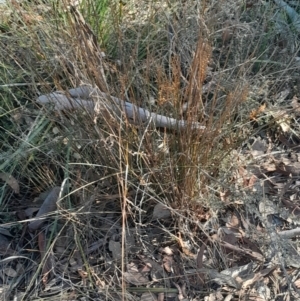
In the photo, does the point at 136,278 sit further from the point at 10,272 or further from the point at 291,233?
the point at 291,233

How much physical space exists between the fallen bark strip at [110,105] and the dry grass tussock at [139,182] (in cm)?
1

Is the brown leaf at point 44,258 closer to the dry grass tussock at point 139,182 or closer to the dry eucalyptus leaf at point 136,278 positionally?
the dry grass tussock at point 139,182

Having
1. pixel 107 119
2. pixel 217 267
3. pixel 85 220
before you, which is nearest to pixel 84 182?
pixel 85 220

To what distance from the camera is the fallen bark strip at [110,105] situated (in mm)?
1753

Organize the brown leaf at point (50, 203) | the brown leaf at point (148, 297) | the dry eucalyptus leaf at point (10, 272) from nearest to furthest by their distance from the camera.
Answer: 1. the brown leaf at point (148, 297)
2. the dry eucalyptus leaf at point (10, 272)
3. the brown leaf at point (50, 203)

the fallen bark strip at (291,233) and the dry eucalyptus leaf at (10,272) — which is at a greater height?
the dry eucalyptus leaf at (10,272)

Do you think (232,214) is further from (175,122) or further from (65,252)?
(65,252)

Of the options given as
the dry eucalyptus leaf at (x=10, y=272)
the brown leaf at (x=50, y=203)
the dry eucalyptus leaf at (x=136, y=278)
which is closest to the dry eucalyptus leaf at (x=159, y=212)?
the dry eucalyptus leaf at (x=136, y=278)

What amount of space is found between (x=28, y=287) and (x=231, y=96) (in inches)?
36.2

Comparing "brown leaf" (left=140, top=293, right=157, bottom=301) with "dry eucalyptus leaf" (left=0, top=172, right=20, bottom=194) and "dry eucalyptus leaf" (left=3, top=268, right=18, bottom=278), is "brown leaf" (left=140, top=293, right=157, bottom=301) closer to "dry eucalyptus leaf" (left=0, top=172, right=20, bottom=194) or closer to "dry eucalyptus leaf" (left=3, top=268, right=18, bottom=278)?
"dry eucalyptus leaf" (left=3, top=268, right=18, bottom=278)

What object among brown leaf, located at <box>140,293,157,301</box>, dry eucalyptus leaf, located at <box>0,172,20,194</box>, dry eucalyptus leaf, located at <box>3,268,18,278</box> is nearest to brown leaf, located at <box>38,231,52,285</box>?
dry eucalyptus leaf, located at <box>3,268,18,278</box>

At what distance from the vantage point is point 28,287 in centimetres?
187

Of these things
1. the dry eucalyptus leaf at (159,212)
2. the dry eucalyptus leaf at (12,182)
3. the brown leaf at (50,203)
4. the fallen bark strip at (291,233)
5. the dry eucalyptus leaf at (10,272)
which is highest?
the dry eucalyptus leaf at (12,182)

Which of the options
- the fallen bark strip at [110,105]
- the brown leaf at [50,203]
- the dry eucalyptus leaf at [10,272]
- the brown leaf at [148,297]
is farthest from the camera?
the brown leaf at [50,203]
